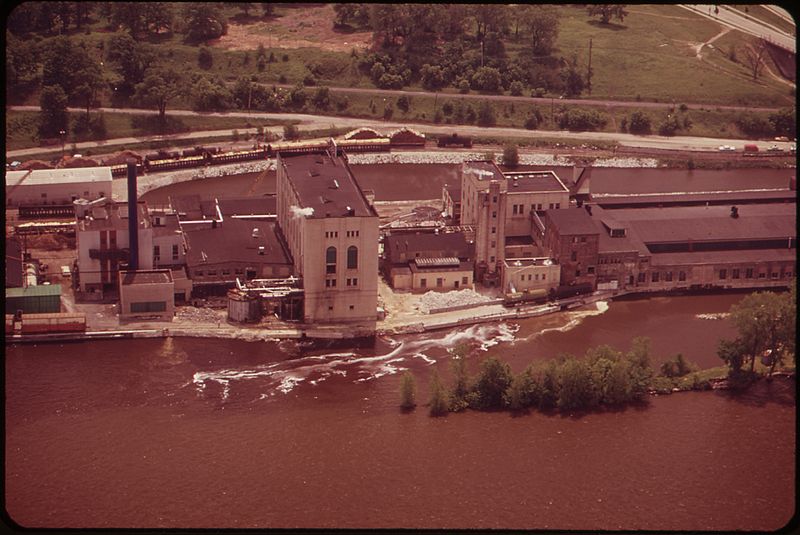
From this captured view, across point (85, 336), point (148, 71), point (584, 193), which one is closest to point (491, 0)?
point (85, 336)

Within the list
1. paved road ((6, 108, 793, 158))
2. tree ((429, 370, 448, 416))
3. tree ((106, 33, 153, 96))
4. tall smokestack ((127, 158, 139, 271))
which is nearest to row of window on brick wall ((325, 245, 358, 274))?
tall smokestack ((127, 158, 139, 271))

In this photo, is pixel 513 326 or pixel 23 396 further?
pixel 513 326

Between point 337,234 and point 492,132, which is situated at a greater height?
point 492,132

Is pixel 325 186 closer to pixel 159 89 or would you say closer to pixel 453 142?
pixel 453 142

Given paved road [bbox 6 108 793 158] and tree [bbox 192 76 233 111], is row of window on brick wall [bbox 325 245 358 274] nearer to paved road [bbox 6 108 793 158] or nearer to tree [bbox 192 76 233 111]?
paved road [bbox 6 108 793 158]

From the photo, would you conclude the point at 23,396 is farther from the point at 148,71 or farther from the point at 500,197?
the point at 148,71

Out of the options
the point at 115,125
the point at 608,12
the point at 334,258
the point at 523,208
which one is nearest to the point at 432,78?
the point at 608,12

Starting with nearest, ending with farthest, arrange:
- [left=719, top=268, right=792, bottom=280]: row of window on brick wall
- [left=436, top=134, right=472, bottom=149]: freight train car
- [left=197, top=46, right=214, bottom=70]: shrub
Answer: [left=719, top=268, right=792, bottom=280]: row of window on brick wall → [left=436, top=134, right=472, bottom=149]: freight train car → [left=197, top=46, right=214, bottom=70]: shrub
